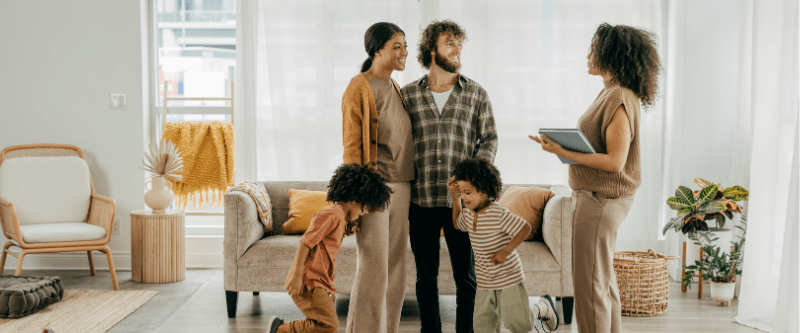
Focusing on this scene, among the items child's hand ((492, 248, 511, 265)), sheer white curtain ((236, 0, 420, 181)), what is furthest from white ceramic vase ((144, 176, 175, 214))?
child's hand ((492, 248, 511, 265))

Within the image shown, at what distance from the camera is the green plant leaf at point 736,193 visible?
10.8ft

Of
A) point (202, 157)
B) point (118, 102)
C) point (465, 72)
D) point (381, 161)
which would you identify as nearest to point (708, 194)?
point (465, 72)

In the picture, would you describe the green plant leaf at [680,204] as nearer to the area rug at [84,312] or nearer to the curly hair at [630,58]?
the curly hair at [630,58]

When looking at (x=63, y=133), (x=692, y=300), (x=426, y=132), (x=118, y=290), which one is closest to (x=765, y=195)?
(x=692, y=300)

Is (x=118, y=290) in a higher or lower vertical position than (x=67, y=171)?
lower

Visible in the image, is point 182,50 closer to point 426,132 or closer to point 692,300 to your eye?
point 426,132

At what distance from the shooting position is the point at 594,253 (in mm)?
1817

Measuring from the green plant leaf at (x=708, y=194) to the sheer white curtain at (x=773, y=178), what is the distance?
366 mm

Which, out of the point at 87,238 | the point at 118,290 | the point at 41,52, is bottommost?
the point at 118,290

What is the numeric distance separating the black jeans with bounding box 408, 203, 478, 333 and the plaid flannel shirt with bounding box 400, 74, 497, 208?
61 mm

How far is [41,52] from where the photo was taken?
4016 millimetres

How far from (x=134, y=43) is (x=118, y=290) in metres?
1.64

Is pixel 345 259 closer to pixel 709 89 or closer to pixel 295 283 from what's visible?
pixel 295 283

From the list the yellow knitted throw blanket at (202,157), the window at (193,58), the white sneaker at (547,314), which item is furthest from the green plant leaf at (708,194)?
the window at (193,58)
